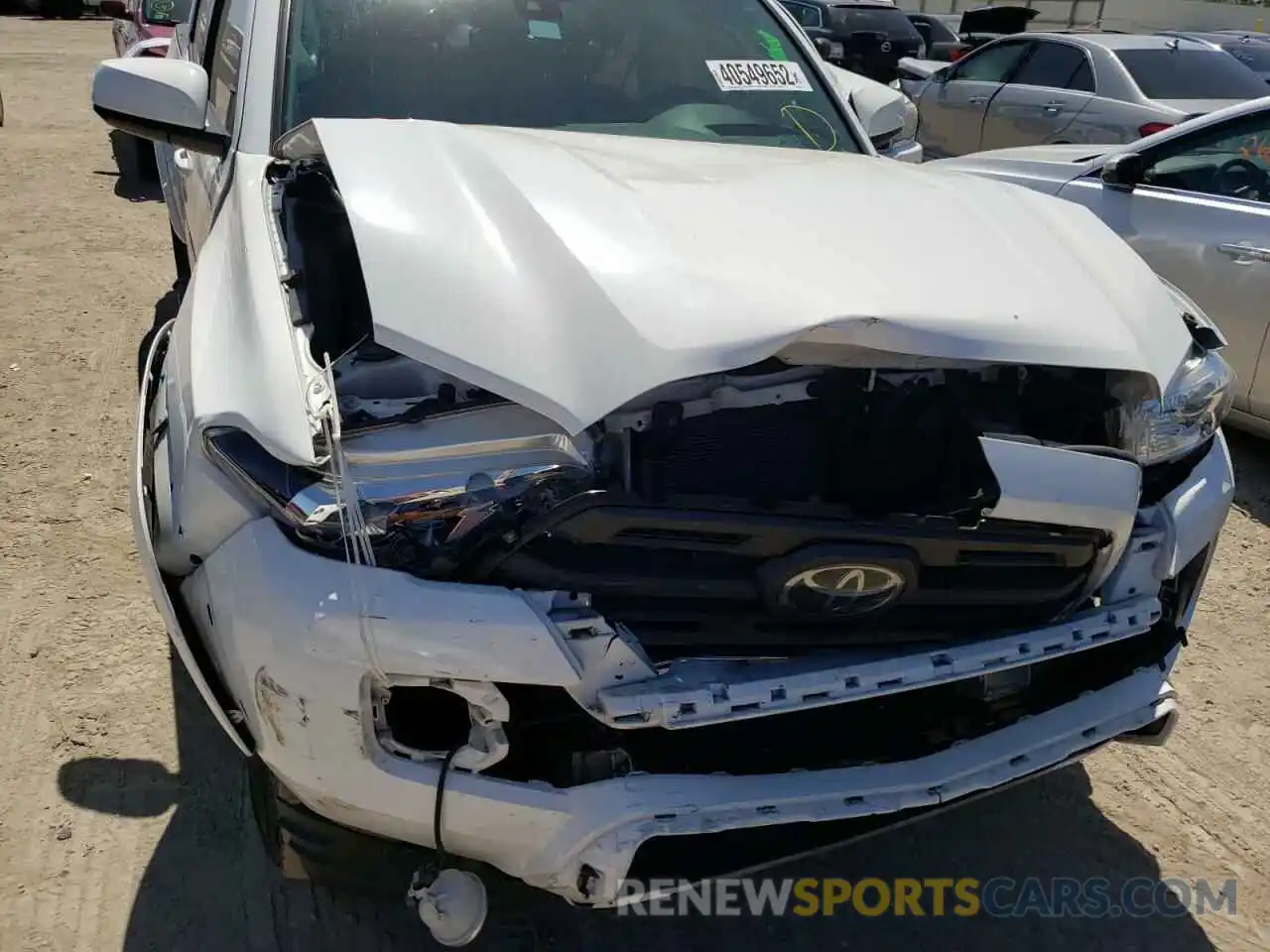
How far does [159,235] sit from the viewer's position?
698 centimetres

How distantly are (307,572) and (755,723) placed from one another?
32.7 inches

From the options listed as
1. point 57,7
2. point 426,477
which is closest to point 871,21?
point 426,477

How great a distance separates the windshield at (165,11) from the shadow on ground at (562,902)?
8.05m

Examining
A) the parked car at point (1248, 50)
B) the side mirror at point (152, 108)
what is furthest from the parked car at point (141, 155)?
the parked car at point (1248, 50)

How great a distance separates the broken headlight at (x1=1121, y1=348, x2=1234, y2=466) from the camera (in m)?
2.26

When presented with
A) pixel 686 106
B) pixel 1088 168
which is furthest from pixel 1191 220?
pixel 686 106

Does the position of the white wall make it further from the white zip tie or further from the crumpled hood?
the white zip tie

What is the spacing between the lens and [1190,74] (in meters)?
7.63

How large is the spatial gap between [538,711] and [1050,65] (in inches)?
316

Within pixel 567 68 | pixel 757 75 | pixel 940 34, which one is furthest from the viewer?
pixel 940 34

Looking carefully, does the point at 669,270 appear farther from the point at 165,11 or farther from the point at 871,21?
the point at 871,21

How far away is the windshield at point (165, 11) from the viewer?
895 cm

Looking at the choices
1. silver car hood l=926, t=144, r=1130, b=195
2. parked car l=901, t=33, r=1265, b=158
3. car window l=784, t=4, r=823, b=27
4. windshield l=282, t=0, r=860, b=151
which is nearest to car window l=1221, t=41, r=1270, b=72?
parked car l=901, t=33, r=1265, b=158

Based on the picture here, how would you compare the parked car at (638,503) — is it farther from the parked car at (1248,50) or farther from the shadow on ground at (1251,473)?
the parked car at (1248,50)
